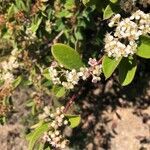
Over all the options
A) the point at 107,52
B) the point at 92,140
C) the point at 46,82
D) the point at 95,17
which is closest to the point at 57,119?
the point at 107,52

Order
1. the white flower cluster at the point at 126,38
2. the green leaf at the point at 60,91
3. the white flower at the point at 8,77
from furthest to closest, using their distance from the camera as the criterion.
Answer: the white flower at the point at 8,77
the green leaf at the point at 60,91
the white flower cluster at the point at 126,38

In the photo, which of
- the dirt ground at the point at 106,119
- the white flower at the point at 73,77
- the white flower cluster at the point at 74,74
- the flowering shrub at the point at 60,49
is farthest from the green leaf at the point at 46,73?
the dirt ground at the point at 106,119

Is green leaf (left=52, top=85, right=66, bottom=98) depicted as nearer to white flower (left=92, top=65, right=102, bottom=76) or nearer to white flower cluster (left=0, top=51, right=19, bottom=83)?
white flower (left=92, top=65, right=102, bottom=76)

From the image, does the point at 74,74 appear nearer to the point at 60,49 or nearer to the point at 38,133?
the point at 60,49

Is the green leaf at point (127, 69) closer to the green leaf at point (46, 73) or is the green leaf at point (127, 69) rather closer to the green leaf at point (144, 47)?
the green leaf at point (144, 47)

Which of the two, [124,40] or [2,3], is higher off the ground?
[124,40]

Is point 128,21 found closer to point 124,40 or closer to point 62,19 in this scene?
point 124,40

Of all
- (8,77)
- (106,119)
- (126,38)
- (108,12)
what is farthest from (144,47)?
(106,119)
